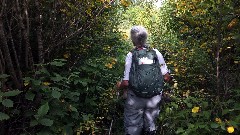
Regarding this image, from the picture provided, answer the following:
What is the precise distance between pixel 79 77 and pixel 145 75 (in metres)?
1.04

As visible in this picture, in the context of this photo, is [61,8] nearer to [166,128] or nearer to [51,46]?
[51,46]

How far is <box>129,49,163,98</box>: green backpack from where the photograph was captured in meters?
3.42

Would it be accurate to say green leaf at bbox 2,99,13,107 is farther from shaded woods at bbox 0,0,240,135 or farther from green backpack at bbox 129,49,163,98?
green backpack at bbox 129,49,163,98

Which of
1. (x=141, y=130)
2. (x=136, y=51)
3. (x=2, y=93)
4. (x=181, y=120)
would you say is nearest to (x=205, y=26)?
(x=136, y=51)

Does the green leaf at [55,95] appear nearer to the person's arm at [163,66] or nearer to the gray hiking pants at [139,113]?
the gray hiking pants at [139,113]

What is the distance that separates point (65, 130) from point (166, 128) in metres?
1.39

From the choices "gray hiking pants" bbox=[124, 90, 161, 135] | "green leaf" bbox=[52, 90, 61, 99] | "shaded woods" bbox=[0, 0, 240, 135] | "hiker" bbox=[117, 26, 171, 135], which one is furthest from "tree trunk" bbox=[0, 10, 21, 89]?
"gray hiking pants" bbox=[124, 90, 161, 135]

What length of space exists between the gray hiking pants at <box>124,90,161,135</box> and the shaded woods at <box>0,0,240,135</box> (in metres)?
0.24

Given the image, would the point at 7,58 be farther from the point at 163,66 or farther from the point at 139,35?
the point at 163,66

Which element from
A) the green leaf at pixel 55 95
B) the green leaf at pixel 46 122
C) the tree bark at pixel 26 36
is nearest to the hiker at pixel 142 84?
the green leaf at pixel 55 95

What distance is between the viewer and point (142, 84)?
341cm

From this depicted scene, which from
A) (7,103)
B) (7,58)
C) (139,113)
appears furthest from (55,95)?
(139,113)

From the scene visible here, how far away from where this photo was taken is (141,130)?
3705 mm

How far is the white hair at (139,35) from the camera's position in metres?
3.55
